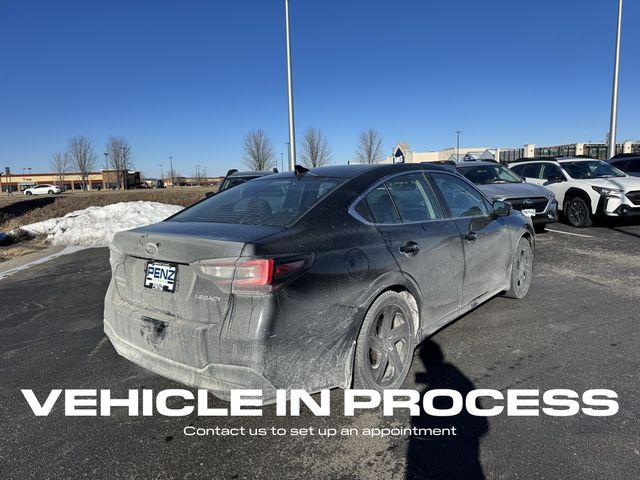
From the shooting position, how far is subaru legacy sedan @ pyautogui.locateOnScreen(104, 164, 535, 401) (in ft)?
8.43

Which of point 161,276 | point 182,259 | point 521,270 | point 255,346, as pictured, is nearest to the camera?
point 255,346

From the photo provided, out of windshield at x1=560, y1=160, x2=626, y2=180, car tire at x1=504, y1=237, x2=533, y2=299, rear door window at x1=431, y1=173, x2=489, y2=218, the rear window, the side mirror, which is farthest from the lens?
windshield at x1=560, y1=160, x2=626, y2=180

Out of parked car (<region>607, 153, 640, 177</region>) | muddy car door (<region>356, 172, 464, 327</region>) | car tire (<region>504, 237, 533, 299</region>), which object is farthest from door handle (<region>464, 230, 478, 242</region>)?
parked car (<region>607, 153, 640, 177</region>)

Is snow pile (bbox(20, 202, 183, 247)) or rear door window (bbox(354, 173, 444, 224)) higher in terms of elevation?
rear door window (bbox(354, 173, 444, 224))

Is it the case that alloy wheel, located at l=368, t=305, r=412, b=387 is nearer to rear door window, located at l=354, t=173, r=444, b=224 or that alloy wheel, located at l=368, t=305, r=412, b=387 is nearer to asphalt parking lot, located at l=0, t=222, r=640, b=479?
asphalt parking lot, located at l=0, t=222, r=640, b=479

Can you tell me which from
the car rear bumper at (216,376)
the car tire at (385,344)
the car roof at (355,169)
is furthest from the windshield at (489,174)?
the car rear bumper at (216,376)

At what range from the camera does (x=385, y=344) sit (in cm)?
321

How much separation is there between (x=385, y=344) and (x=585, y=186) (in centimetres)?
974

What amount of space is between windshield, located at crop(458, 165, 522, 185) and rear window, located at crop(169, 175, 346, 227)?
791cm

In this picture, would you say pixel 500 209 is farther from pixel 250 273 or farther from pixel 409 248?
pixel 250 273

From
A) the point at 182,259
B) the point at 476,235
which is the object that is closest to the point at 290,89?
the point at 476,235

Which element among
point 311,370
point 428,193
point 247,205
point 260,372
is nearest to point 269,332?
point 260,372

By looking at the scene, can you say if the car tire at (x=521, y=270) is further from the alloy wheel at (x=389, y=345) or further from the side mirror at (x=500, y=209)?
the alloy wheel at (x=389, y=345)

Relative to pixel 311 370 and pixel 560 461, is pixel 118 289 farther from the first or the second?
pixel 560 461
